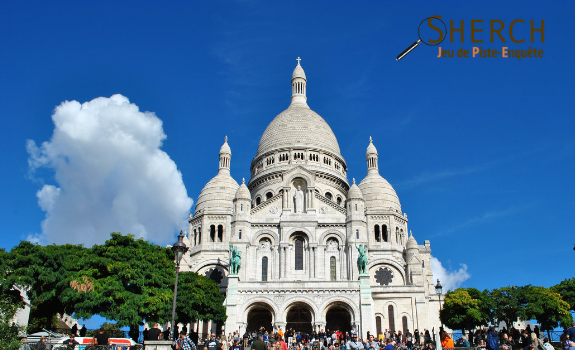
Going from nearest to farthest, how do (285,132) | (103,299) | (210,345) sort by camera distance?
(210,345), (103,299), (285,132)

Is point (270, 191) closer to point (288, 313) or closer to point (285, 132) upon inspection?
point (285, 132)

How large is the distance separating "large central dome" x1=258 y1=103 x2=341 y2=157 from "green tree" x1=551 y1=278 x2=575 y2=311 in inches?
1261

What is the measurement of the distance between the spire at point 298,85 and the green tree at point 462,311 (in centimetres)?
4286

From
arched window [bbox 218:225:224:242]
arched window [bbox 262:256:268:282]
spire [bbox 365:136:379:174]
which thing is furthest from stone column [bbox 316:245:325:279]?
spire [bbox 365:136:379:174]

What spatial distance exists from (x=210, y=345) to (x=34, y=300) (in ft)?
57.1

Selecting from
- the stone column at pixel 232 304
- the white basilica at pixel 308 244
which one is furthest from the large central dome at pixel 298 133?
the stone column at pixel 232 304

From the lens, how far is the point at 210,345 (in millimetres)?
24344

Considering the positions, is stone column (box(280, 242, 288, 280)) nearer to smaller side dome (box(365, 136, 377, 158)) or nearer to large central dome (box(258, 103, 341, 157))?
large central dome (box(258, 103, 341, 157))

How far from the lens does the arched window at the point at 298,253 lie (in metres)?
54.2

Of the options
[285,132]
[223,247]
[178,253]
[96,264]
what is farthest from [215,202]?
[178,253]

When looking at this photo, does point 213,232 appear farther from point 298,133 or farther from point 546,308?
point 546,308

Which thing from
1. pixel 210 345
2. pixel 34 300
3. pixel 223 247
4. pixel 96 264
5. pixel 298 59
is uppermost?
pixel 298 59

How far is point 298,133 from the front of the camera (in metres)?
73.0

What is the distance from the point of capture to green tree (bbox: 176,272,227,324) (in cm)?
4343
